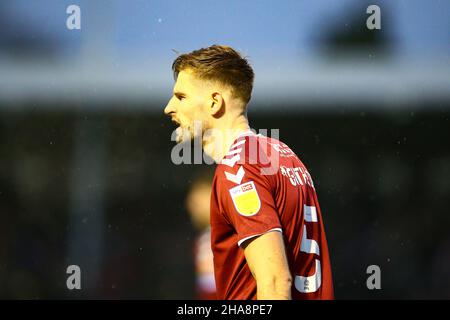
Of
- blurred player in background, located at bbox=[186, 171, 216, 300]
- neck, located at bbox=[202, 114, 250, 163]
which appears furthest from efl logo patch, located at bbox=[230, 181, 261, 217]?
blurred player in background, located at bbox=[186, 171, 216, 300]

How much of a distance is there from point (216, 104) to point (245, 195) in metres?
0.61

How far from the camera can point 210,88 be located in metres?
3.43

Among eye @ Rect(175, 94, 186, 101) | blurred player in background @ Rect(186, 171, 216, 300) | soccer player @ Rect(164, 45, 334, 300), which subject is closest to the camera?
soccer player @ Rect(164, 45, 334, 300)

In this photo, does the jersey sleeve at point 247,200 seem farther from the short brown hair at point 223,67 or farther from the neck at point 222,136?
the short brown hair at point 223,67

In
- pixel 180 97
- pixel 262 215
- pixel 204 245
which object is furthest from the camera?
pixel 204 245

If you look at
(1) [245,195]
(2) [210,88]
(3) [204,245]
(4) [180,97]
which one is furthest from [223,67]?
(3) [204,245]

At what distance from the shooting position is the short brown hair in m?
3.46

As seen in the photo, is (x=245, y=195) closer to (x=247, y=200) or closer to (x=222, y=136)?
(x=247, y=200)

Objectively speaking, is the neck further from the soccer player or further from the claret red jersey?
the claret red jersey

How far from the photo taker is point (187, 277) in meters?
10.4

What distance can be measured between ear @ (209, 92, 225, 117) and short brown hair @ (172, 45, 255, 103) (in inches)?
2.9

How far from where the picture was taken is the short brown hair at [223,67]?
11.3 ft
